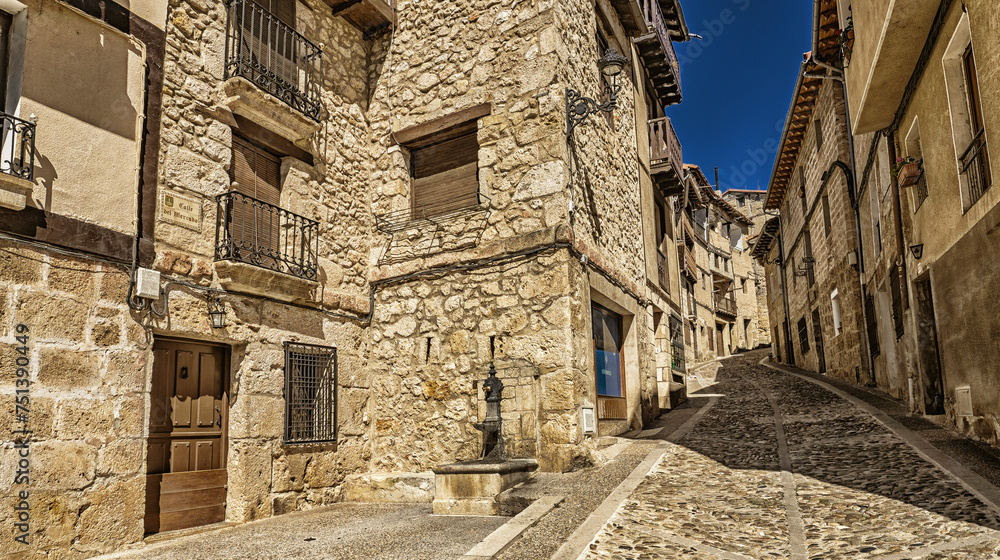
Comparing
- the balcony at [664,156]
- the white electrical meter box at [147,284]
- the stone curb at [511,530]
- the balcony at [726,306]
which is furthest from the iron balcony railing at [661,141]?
the balcony at [726,306]

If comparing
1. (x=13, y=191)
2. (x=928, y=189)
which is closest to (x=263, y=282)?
(x=13, y=191)

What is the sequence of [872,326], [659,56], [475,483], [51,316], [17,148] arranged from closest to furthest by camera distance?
[17,148] < [51,316] < [475,483] < [872,326] < [659,56]

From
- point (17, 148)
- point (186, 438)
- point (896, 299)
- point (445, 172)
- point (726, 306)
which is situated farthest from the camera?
point (726, 306)

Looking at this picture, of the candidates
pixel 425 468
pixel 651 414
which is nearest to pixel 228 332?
pixel 425 468

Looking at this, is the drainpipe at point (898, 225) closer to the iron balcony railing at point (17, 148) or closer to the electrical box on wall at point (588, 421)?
the electrical box on wall at point (588, 421)

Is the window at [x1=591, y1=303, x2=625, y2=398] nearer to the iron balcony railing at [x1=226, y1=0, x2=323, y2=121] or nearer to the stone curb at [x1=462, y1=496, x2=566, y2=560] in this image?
the stone curb at [x1=462, y1=496, x2=566, y2=560]

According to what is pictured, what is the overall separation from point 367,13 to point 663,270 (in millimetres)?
7595

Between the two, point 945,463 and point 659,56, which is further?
point 659,56

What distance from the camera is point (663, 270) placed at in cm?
1353

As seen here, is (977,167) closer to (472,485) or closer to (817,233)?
(472,485)

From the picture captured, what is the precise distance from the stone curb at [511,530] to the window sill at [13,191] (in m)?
4.14

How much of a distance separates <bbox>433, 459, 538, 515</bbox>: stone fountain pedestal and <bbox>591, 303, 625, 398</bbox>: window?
2.95 metres

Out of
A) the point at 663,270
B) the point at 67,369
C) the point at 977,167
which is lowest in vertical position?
the point at 67,369

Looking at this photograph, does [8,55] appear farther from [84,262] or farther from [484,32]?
[484,32]
